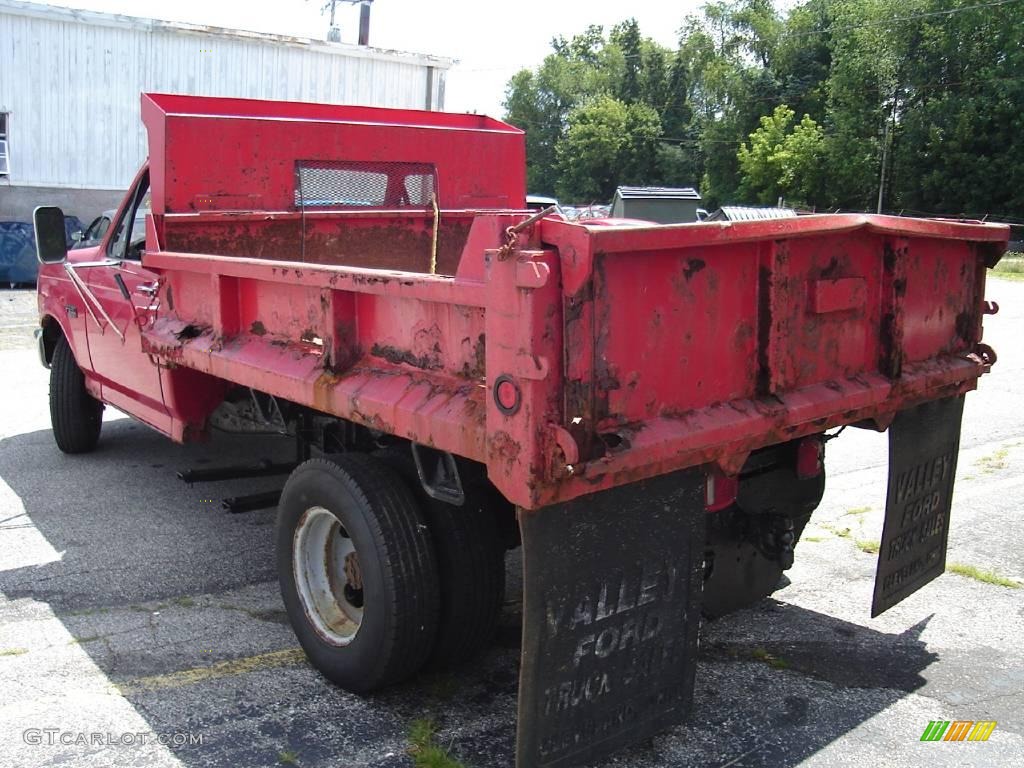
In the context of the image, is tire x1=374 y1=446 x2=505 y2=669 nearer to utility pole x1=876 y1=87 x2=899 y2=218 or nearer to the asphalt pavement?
the asphalt pavement

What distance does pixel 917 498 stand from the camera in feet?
14.1

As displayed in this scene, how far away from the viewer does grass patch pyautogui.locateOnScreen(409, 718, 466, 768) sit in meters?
3.33

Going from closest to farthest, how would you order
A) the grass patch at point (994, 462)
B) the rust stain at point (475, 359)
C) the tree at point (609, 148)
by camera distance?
the rust stain at point (475, 359) → the grass patch at point (994, 462) → the tree at point (609, 148)

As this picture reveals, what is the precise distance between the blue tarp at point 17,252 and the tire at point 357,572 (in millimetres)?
18142

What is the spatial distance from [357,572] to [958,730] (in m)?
2.25

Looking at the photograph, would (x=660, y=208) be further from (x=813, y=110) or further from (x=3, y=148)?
(x=813, y=110)

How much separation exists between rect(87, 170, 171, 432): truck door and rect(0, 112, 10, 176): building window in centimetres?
1770

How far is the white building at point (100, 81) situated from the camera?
21.3m

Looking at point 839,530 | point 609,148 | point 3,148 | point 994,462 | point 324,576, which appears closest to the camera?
point 324,576

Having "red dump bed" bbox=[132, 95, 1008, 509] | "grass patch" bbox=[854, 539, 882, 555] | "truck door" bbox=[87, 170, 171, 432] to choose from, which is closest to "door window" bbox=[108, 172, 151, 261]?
"truck door" bbox=[87, 170, 171, 432]

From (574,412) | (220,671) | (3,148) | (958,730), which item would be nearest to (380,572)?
(220,671)

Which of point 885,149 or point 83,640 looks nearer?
point 83,640

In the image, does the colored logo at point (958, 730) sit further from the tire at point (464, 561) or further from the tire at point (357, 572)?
the tire at point (357, 572)

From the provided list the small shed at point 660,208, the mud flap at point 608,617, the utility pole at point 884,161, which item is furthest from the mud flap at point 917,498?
the utility pole at point 884,161
